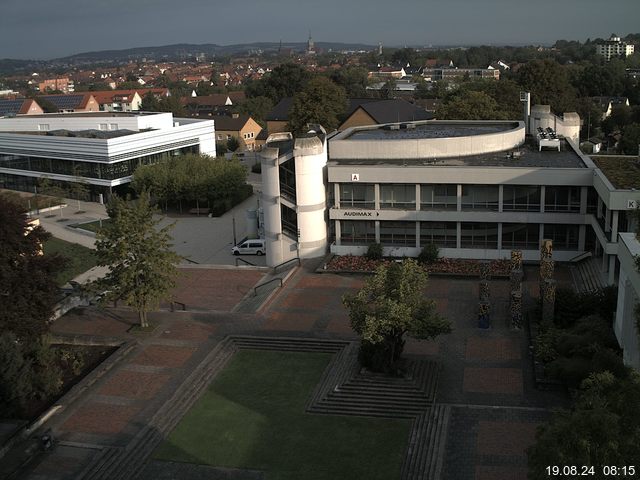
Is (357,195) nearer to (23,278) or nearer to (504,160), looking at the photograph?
(504,160)

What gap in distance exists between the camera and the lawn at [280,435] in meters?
20.0

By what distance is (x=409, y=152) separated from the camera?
3981 centimetres

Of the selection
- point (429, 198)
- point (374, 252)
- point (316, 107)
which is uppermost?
point (316, 107)

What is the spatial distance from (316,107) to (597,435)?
60.3 m

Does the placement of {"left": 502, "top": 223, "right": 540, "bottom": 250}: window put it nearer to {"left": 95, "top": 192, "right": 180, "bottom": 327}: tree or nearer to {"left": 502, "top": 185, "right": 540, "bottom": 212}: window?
{"left": 502, "top": 185, "right": 540, "bottom": 212}: window

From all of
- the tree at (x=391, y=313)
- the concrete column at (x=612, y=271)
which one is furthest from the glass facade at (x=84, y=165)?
the tree at (x=391, y=313)

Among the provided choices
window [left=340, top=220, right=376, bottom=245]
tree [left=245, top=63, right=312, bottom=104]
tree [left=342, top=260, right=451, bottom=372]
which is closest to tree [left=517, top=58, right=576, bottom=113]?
tree [left=245, top=63, right=312, bottom=104]

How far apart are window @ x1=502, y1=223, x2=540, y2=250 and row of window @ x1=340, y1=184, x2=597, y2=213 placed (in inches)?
34.3

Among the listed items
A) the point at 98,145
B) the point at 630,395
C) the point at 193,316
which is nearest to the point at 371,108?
the point at 98,145

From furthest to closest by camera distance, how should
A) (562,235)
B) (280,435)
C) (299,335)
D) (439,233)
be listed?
1. (439,233)
2. (562,235)
3. (299,335)
4. (280,435)

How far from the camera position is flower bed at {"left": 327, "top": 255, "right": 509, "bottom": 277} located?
3494 cm

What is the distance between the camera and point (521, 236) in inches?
1439

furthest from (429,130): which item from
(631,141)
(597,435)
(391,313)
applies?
(597,435)

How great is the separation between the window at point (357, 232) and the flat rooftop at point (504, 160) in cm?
337
